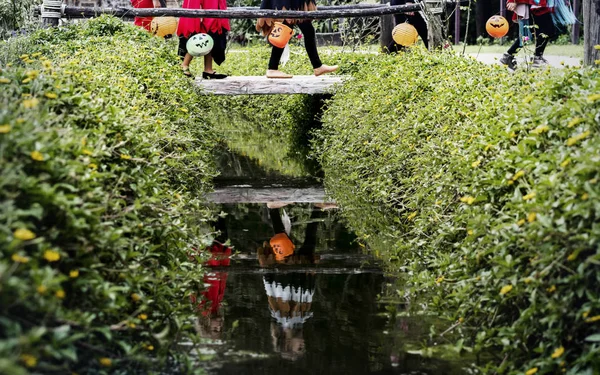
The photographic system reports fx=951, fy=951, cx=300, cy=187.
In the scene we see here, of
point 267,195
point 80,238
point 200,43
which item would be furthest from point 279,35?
point 80,238

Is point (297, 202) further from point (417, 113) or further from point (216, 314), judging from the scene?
point (216, 314)

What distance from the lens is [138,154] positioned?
548 centimetres

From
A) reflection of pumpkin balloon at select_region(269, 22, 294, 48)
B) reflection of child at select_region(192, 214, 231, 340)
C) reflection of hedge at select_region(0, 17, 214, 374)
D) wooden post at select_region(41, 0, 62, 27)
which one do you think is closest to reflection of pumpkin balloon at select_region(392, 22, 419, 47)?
reflection of pumpkin balloon at select_region(269, 22, 294, 48)

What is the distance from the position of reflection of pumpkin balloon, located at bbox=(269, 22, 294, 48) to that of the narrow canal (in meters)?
3.90

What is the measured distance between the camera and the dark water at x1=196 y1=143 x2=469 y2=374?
4.59 metres

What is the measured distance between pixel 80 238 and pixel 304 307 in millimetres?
2095

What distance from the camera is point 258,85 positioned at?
41.3 ft

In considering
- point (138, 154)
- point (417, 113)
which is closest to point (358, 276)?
point (138, 154)

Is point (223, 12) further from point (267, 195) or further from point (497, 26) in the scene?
point (497, 26)

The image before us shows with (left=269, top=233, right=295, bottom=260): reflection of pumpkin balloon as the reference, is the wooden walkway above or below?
above

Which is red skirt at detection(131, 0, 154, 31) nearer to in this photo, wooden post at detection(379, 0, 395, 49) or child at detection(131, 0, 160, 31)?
child at detection(131, 0, 160, 31)

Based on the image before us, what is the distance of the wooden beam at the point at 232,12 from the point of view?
12.2 meters

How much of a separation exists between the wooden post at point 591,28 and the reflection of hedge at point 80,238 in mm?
4560

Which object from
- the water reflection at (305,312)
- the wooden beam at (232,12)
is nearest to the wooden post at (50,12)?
the wooden beam at (232,12)
